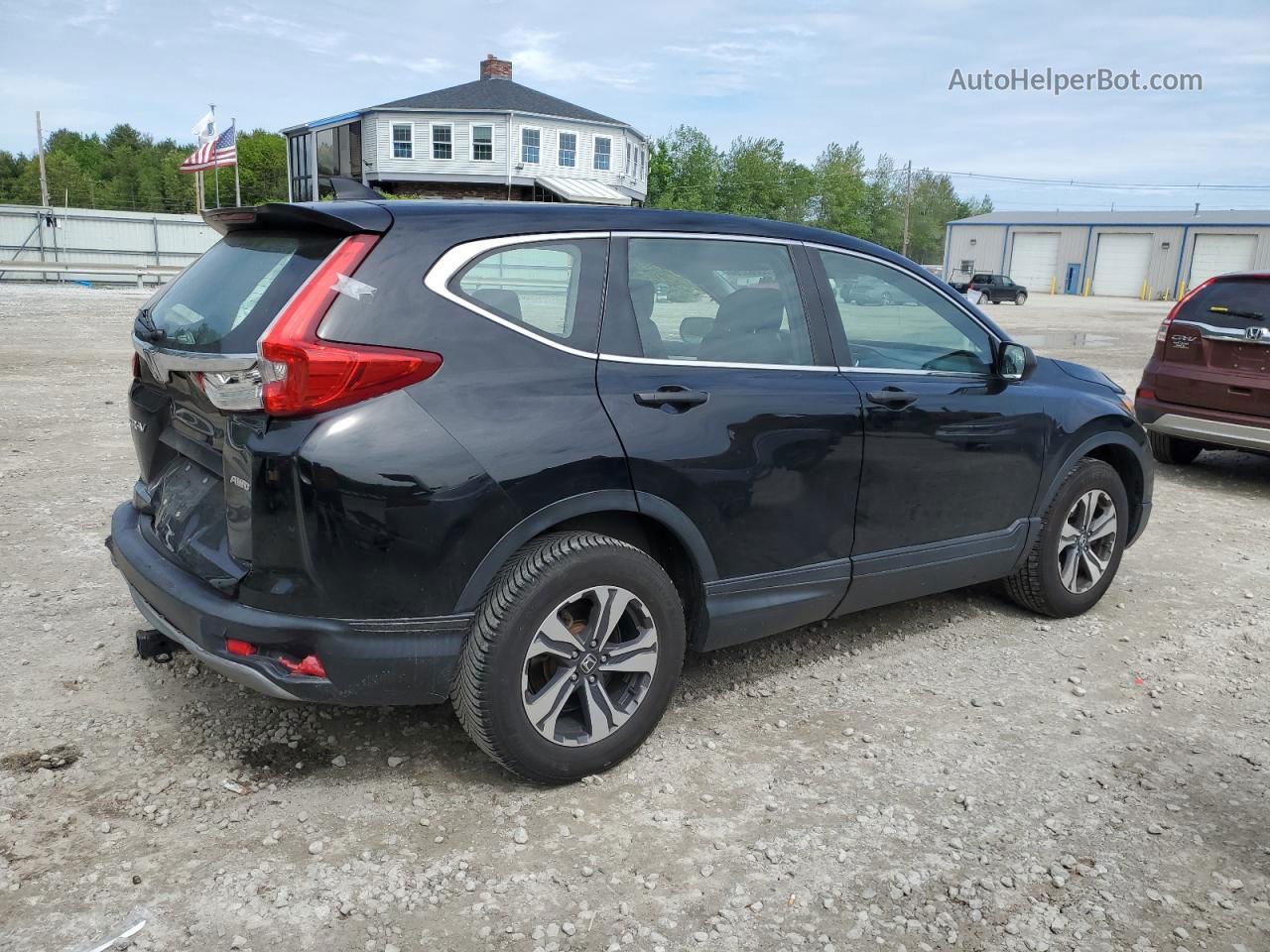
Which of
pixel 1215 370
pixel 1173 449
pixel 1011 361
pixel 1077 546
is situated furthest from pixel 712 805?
pixel 1173 449

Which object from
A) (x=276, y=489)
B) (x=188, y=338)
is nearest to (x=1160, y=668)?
(x=276, y=489)

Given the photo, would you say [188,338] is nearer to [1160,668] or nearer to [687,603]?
[687,603]

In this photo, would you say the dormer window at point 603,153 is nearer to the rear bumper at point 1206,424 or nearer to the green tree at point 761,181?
the green tree at point 761,181

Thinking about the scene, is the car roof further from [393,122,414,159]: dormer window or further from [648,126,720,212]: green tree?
[648,126,720,212]: green tree

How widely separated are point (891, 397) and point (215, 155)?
3170 centimetres

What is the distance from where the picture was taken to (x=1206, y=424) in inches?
315

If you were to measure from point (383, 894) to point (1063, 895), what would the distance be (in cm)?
189

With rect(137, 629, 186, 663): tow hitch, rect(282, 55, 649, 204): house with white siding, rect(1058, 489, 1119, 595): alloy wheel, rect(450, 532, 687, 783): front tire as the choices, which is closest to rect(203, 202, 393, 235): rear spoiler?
rect(450, 532, 687, 783): front tire

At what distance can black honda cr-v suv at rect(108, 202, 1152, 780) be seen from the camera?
296cm

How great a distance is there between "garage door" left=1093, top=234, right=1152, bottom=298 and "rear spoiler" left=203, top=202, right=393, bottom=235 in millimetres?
69076

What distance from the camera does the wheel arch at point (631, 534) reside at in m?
3.12

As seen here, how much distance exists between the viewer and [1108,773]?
11.9 ft

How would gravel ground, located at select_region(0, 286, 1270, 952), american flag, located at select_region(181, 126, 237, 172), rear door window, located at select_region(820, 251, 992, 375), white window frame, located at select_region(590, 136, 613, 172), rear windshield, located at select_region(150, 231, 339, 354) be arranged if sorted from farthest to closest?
1. white window frame, located at select_region(590, 136, 613, 172)
2. american flag, located at select_region(181, 126, 237, 172)
3. rear door window, located at select_region(820, 251, 992, 375)
4. rear windshield, located at select_region(150, 231, 339, 354)
5. gravel ground, located at select_region(0, 286, 1270, 952)

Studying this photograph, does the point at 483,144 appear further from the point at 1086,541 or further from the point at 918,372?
the point at 918,372
